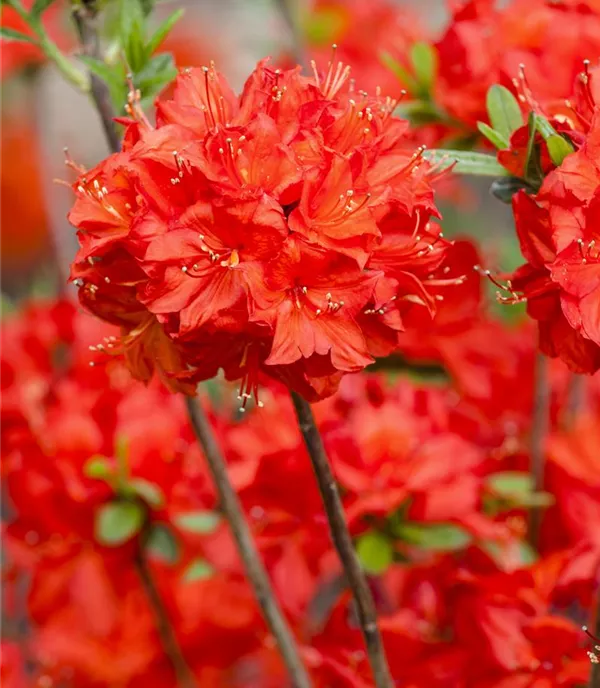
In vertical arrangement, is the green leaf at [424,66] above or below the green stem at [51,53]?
below

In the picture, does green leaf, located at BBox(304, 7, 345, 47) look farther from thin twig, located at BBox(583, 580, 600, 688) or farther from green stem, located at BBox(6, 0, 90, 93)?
thin twig, located at BBox(583, 580, 600, 688)

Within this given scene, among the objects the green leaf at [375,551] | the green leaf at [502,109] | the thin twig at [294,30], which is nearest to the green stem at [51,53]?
the green leaf at [502,109]

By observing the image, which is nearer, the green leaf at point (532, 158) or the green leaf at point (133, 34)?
the green leaf at point (532, 158)

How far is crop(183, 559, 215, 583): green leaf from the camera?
809 mm

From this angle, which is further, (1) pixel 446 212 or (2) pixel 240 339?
(1) pixel 446 212

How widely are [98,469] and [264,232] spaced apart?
1.15 feet

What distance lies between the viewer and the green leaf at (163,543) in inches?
32.7

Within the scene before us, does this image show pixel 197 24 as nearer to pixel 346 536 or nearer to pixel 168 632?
pixel 168 632

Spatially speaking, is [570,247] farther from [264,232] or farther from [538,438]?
[538,438]

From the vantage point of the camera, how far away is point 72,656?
956 mm

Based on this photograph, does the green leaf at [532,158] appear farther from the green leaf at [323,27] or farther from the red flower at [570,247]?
the green leaf at [323,27]

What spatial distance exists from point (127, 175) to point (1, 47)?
754mm

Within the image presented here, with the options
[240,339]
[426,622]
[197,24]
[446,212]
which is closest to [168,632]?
[426,622]

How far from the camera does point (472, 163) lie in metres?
0.60
